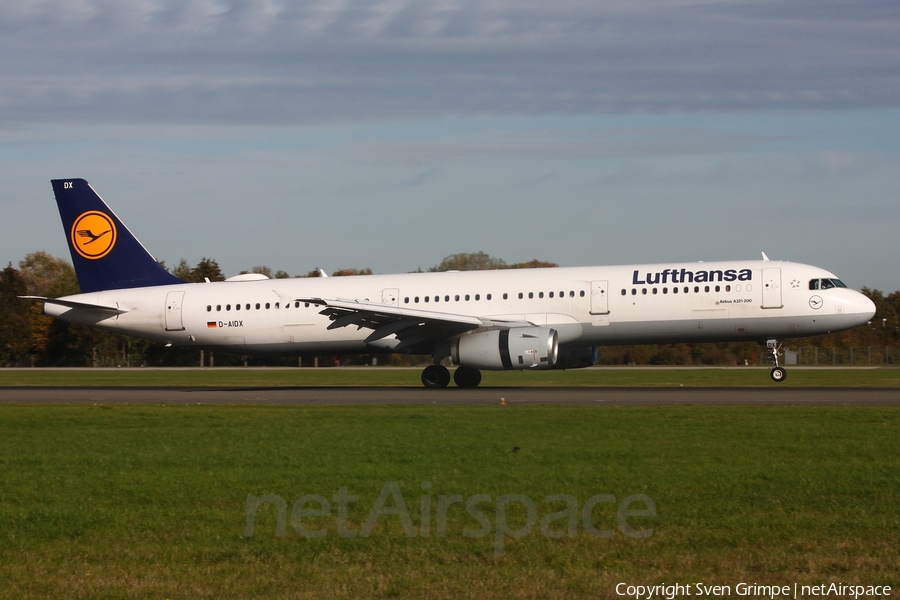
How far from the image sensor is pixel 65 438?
54.6ft

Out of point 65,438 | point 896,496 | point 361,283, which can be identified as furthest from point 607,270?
point 896,496

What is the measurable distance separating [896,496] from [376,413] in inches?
500

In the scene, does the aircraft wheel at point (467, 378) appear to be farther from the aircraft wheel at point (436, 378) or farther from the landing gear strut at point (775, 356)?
the landing gear strut at point (775, 356)

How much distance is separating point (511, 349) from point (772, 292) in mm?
7899

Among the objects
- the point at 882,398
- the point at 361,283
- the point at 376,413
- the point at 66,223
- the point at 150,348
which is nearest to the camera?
the point at 376,413

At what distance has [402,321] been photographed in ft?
102

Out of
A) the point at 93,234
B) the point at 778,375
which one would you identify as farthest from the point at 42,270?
the point at 778,375

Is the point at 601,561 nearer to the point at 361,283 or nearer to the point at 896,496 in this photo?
the point at 896,496

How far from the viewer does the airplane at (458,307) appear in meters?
29.9

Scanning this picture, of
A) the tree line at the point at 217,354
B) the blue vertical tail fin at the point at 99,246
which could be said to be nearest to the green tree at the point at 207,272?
the tree line at the point at 217,354

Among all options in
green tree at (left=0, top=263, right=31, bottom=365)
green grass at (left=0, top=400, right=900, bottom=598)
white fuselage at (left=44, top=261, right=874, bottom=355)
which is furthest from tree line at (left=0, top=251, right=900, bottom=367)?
green grass at (left=0, top=400, right=900, bottom=598)

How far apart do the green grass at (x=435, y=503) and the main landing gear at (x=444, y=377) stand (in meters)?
13.2

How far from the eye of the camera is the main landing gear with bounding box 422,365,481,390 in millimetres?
31844

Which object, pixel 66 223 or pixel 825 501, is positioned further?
pixel 66 223
